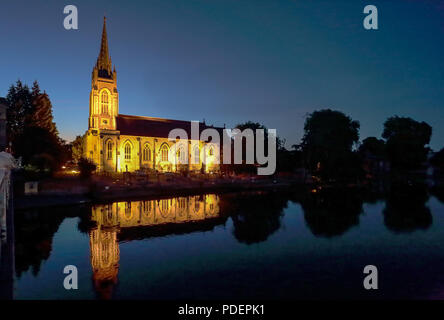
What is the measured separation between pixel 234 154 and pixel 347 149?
2175cm

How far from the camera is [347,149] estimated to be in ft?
165

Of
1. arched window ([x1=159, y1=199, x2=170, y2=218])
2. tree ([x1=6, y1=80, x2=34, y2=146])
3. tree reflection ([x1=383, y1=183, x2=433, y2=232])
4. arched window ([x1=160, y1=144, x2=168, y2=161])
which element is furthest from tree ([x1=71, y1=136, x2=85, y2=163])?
tree reflection ([x1=383, y1=183, x2=433, y2=232])

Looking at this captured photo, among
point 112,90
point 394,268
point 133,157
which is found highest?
point 112,90

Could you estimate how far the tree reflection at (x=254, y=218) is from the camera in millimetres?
15492

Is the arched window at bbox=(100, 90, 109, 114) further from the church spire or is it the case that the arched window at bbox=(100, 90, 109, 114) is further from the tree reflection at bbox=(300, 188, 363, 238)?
the tree reflection at bbox=(300, 188, 363, 238)

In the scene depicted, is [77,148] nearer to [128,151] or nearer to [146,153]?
[128,151]

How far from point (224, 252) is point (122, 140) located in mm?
55322

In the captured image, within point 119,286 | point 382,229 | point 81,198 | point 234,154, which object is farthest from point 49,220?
point 234,154

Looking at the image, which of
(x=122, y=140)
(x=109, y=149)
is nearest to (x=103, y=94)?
(x=122, y=140)

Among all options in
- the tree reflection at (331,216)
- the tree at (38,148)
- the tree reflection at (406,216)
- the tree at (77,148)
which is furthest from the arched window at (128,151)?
the tree reflection at (406,216)

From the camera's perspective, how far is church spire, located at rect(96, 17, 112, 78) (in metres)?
63.3

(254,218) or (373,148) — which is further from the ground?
(373,148)

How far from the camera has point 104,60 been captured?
6412cm
